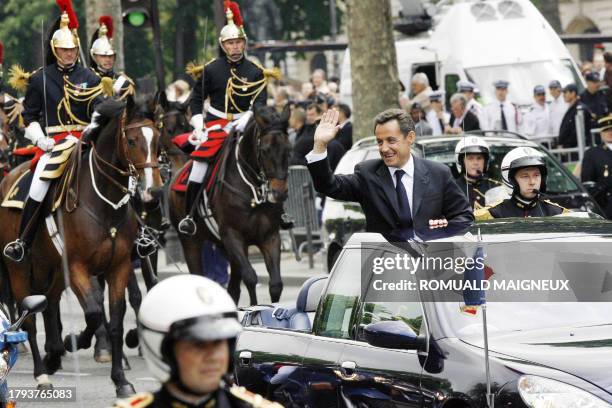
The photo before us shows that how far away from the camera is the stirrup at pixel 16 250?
14.3 metres

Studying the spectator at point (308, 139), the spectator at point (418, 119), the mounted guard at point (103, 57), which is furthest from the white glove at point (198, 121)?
the spectator at point (308, 139)

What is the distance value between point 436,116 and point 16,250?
10.8 metres

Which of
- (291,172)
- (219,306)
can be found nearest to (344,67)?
(291,172)

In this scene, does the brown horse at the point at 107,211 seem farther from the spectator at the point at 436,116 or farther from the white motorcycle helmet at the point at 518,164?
the spectator at the point at 436,116

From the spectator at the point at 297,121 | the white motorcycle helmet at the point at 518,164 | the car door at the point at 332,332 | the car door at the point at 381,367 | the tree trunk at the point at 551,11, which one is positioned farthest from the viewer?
the tree trunk at the point at 551,11

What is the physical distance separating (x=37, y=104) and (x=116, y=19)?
15.4m

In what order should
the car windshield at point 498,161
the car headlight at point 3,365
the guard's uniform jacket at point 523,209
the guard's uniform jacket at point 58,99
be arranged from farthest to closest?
the car windshield at point 498,161 < the guard's uniform jacket at point 58,99 < the guard's uniform jacket at point 523,209 < the car headlight at point 3,365

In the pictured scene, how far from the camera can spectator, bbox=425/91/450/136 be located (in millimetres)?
24011

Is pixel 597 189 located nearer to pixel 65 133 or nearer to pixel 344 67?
pixel 65 133

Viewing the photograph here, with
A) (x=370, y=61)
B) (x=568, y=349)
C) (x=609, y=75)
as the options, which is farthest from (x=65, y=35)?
(x=609, y=75)

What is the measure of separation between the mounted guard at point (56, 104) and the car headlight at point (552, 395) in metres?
7.86

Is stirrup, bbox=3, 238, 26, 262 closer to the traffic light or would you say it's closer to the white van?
the traffic light

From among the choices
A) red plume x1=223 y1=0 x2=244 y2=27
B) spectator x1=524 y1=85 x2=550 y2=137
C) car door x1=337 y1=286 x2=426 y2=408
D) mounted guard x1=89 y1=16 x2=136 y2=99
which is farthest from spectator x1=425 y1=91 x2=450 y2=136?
car door x1=337 y1=286 x2=426 y2=408

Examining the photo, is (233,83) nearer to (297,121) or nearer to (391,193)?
(297,121)
